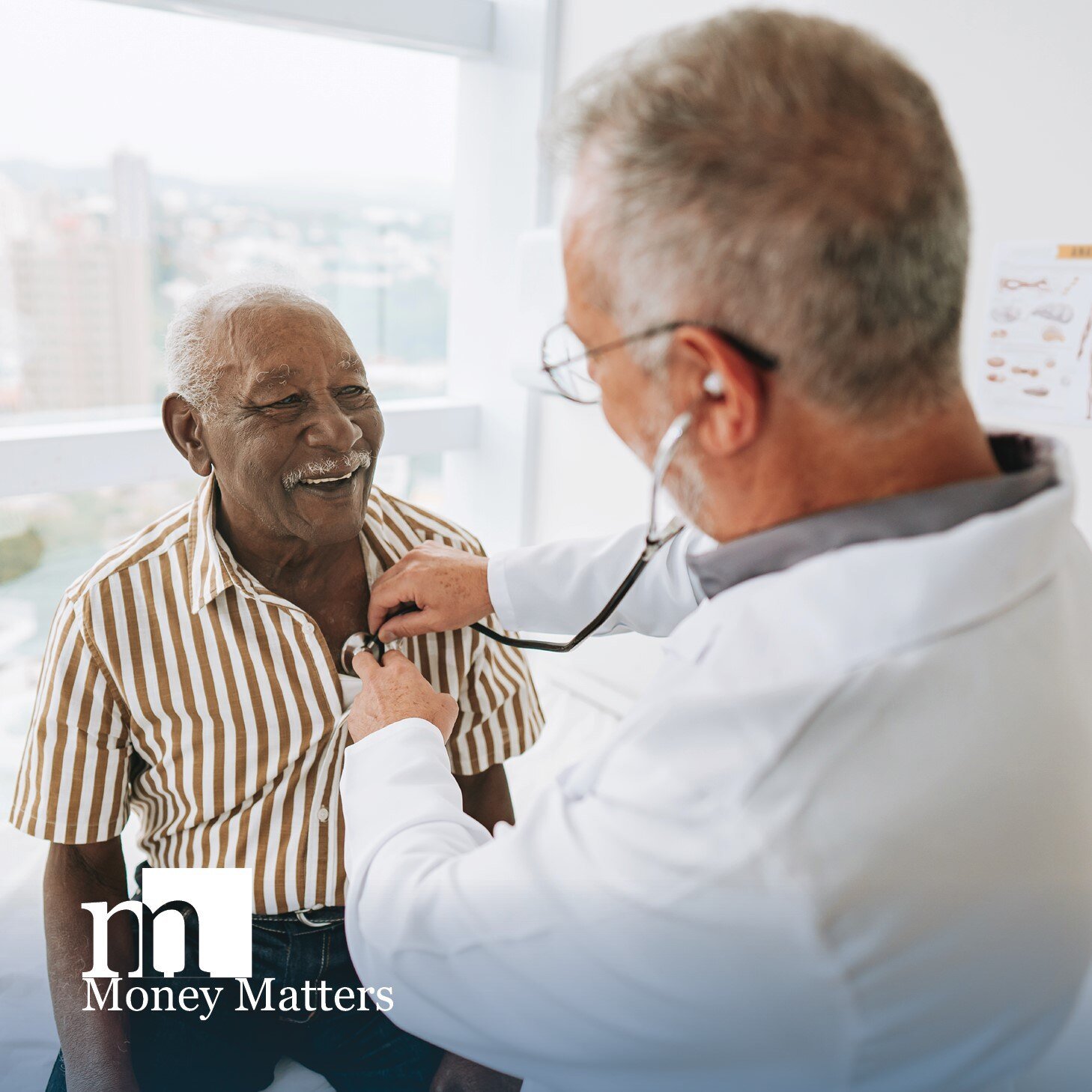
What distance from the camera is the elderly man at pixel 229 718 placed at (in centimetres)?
119

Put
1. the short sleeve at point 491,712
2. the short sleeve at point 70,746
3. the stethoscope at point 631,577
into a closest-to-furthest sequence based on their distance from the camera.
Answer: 1. the stethoscope at point 631,577
2. the short sleeve at point 70,746
3. the short sleeve at point 491,712

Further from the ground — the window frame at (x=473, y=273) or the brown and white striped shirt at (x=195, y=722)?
the window frame at (x=473, y=273)

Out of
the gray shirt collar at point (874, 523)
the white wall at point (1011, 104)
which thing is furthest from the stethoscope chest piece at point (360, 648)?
the white wall at point (1011, 104)

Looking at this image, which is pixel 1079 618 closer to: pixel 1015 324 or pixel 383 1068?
pixel 383 1068

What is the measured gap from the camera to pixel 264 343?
1189 millimetres

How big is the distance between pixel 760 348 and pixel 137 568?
89 cm

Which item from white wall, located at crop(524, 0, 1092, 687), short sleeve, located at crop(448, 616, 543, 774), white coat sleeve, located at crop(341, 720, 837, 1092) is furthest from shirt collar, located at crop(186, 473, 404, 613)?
white wall, located at crop(524, 0, 1092, 687)

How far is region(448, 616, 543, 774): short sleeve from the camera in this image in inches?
55.9

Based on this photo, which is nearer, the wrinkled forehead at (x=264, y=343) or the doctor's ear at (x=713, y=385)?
the doctor's ear at (x=713, y=385)

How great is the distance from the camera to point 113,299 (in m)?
2.45

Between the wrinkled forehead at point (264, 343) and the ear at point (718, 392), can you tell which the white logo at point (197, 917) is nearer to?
the wrinkled forehead at point (264, 343)

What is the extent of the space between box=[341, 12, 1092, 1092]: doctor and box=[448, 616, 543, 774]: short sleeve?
2.04 feet

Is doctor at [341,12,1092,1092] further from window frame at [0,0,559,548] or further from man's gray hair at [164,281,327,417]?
window frame at [0,0,559,548]

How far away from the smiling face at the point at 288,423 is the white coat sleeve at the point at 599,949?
0.50 metres
